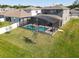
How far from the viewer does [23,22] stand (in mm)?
16703

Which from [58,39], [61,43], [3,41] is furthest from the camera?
[58,39]

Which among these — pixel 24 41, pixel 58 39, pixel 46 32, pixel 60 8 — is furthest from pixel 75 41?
pixel 60 8

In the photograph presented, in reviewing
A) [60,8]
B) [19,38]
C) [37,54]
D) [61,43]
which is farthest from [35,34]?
[60,8]

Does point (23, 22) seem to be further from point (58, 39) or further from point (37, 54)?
point (37, 54)

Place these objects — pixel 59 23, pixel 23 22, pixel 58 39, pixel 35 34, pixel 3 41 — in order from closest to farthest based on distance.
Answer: pixel 3 41, pixel 58 39, pixel 35 34, pixel 23 22, pixel 59 23

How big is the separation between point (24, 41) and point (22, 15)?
7374 millimetres

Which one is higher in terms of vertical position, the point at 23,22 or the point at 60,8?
the point at 60,8

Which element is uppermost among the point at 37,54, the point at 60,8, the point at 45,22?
the point at 60,8

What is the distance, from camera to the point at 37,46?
447 inches

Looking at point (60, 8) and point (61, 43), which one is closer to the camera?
point (61, 43)

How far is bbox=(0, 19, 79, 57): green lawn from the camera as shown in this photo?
384 inches

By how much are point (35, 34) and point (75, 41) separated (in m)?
3.59

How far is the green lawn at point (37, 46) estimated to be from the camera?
9758 mm

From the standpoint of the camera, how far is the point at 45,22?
17.0 meters
